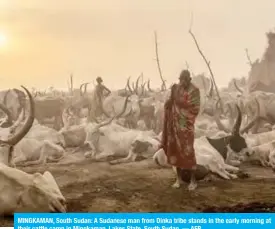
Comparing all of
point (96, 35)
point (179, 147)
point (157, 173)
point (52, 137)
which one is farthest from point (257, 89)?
point (52, 137)

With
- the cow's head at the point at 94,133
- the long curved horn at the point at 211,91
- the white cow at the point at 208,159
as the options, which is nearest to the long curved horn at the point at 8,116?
the cow's head at the point at 94,133

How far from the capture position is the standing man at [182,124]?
2.64 metres

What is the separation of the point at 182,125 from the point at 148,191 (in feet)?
1.30

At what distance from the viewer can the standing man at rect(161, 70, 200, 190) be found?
104 inches

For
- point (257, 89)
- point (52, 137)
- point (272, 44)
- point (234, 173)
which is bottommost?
point (234, 173)

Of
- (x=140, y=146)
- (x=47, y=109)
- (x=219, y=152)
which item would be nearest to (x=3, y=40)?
(x=47, y=109)

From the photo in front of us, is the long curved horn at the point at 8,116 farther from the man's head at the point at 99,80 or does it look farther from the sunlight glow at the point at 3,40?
the man's head at the point at 99,80

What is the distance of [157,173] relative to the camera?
8.79 ft

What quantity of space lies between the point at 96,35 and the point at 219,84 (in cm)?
73

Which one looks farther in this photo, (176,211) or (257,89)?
(257,89)

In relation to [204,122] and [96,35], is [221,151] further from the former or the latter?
[96,35]

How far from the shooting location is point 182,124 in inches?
104

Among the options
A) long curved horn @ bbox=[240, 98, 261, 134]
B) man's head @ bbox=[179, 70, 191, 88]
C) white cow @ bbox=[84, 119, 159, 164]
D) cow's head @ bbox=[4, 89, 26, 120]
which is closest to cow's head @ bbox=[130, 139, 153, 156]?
white cow @ bbox=[84, 119, 159, 164]

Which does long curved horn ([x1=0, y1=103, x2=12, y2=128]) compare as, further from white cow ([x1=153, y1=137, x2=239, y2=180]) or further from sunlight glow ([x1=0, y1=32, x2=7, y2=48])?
white cow ([x1=153, y1=137, x2=239, y2=180])
